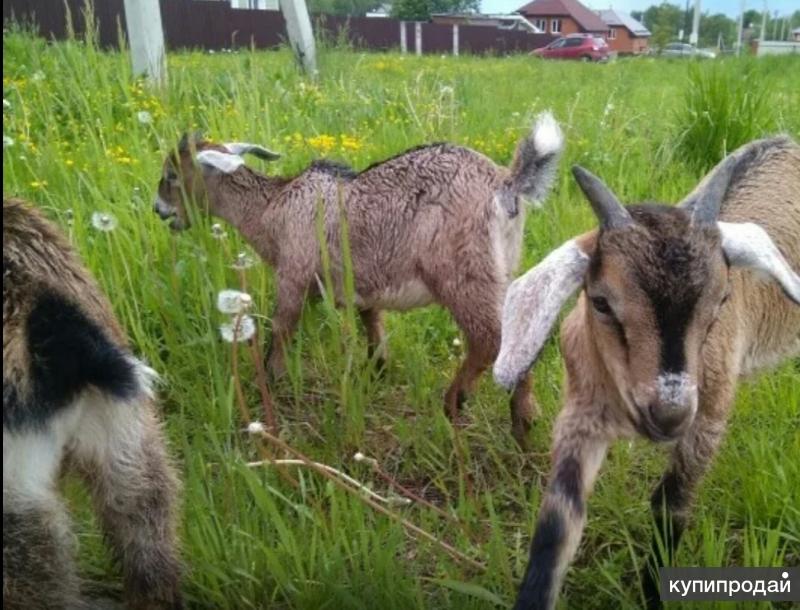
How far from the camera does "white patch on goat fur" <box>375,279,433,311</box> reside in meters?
3.21

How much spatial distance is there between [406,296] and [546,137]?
30.6 inches

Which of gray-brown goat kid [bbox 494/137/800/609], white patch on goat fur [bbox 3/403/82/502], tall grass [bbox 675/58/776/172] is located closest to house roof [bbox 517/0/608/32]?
tall grass [bbox 675/58/776/172]

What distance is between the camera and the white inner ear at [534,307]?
1952 mm

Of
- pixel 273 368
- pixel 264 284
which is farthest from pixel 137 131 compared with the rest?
pixel 273 368

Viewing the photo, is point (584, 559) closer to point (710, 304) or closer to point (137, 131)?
point (710, 304)

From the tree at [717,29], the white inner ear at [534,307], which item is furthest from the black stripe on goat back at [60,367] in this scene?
the tree at [717,29]

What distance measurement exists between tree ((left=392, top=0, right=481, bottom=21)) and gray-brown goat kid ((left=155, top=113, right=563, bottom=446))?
806mm

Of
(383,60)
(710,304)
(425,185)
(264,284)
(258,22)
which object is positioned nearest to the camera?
(710,304)

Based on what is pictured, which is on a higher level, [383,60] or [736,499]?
[383,60]

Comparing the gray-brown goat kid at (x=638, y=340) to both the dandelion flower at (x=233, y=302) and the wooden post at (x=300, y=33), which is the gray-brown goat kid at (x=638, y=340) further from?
the wooden post at (x=300, y=33)

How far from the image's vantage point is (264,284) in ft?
12.0

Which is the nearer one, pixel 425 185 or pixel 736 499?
pixel 736 499

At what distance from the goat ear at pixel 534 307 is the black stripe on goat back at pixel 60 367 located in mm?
817

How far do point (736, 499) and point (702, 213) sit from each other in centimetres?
88
